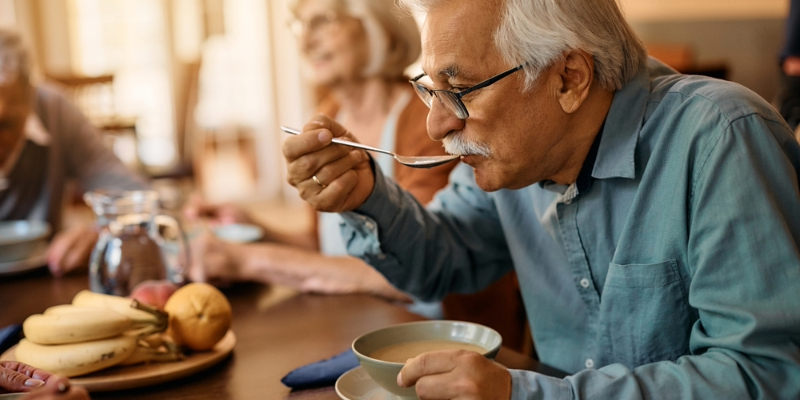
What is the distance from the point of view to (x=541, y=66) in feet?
3.30

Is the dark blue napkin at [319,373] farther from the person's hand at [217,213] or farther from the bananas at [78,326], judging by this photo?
the person's hand at [217,213]

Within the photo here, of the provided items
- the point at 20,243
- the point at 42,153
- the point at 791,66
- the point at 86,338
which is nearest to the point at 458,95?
the point at 86,338

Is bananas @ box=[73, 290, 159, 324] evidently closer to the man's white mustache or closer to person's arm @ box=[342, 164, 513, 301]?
person's arm @ box=[342, 164, 513, 301]

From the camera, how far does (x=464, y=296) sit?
1.70 metres

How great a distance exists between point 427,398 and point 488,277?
63 cm

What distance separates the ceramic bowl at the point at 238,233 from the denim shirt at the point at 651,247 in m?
0.64

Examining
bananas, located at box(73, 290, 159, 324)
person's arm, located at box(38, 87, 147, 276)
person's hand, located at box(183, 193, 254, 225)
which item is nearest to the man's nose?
bananas, located at box(73, 290, 159, 324)

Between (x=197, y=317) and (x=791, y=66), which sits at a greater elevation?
(x=791, y=66)

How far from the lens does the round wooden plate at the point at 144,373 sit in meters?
0.98

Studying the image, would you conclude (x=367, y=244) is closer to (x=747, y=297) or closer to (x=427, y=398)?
(x=427, y=398)

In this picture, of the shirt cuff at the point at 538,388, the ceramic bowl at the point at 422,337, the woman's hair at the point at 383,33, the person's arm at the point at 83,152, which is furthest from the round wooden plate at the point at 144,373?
the person's arm at the point at 83,152

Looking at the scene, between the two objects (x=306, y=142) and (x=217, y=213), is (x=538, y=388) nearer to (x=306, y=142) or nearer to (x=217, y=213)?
(x=306, y=142)

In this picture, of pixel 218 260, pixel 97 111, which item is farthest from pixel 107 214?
pixel 97 111

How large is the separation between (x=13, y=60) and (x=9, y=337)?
1169 mm
